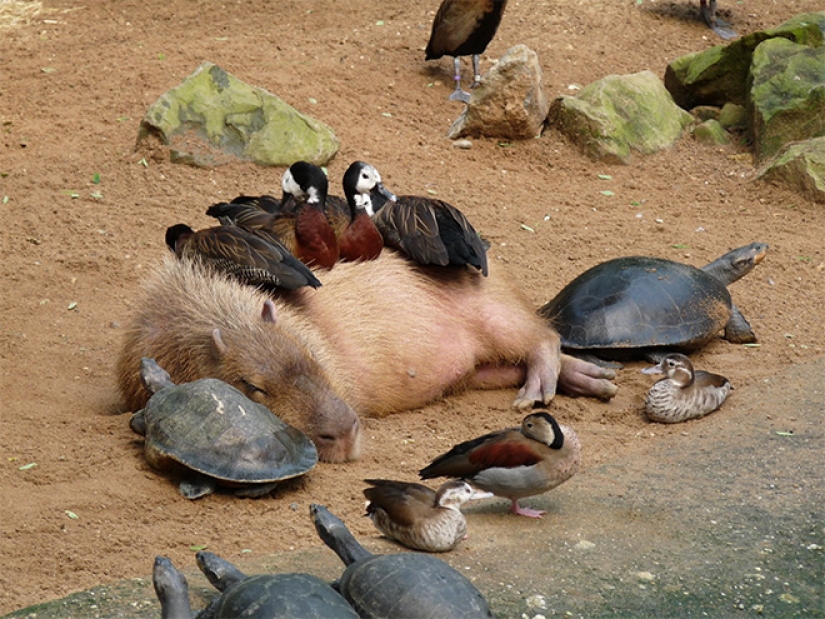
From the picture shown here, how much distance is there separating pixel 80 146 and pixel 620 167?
4031 mm

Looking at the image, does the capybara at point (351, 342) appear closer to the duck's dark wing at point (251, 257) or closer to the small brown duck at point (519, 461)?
the duck's dark wing at point (251, 257)

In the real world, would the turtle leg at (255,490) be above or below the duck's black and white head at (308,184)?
below

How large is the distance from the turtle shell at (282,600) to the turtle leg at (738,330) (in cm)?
393

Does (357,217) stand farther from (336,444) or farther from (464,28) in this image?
(464,28)

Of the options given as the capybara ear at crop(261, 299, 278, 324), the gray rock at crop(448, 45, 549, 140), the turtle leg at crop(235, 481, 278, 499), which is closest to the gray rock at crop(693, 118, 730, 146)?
the gray rock at crop(448, 45, 549, 140)

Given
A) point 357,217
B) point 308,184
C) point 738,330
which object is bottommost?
point 738,330

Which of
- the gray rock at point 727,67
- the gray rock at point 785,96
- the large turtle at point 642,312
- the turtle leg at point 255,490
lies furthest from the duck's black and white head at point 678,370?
the gray rock at point 727,67

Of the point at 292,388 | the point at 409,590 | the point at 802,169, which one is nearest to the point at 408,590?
the point at 409,590

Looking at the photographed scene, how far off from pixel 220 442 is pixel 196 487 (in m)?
0.19

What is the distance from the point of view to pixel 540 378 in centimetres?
592

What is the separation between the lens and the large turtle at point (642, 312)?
244 inches

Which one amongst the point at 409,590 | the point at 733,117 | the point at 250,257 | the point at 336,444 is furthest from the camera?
the point at 733,117

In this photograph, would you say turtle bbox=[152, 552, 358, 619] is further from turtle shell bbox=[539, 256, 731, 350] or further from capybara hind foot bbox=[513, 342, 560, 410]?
turtle shell bbox=[539, 256, 731, 350]

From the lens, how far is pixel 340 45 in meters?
11.1
